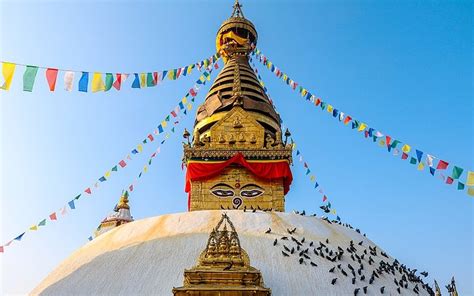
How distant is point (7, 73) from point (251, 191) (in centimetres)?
930

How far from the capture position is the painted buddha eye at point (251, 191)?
Result: 1460 cm

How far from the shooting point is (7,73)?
6781 mm

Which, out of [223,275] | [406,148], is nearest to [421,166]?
[406,148]

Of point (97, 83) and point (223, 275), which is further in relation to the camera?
point (97, 83)

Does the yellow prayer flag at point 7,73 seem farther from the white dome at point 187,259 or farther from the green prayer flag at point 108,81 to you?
the white dome at point 187,259

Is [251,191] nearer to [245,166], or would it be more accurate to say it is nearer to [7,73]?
[245,166]

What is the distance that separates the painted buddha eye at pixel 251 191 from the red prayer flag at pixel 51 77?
8236 mm

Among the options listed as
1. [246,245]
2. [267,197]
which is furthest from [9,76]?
[267,197]

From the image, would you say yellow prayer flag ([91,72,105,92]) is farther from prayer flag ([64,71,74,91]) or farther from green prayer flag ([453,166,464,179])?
green prayer flag ([453,166,464,179])

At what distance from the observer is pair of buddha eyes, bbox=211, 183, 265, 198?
1460 cm

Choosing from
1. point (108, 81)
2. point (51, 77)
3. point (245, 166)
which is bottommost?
point (51, 77)

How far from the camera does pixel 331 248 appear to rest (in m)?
9.02

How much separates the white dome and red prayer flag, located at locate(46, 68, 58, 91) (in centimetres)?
362

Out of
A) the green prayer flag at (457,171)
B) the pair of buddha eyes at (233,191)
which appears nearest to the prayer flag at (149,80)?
the pair of buddha eyes at (233,191)
